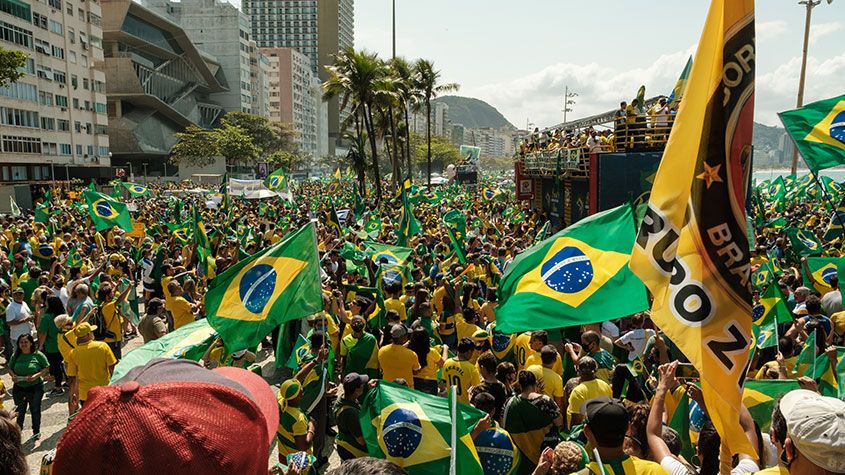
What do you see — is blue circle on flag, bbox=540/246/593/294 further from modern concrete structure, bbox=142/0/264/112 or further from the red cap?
modern concrete structure, bbox=142/0/264/112

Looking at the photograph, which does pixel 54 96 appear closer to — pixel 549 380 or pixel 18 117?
pixel 18 117

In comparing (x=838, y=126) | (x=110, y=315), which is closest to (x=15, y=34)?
(x=110, y=315)

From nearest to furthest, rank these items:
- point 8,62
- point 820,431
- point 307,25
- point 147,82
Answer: point 820,431 → point 8,62 → point 147,82 → point 307,25

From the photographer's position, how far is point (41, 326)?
8617 millimetres

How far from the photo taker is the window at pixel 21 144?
4825 centimetres

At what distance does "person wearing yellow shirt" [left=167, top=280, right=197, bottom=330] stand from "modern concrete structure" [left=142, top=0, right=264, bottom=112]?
4184 inches

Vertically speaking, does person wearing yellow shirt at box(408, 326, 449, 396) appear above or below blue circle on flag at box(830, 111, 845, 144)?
below

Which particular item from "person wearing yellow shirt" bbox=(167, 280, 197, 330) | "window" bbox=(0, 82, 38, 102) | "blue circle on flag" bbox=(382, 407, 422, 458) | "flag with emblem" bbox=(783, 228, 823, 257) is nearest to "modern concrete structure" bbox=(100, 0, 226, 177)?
"window" bbox=(0, 82, 38, 102)

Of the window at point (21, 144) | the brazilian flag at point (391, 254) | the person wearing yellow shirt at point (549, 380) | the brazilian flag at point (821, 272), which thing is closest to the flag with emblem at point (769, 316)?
the brazilian flag at point (821, 272)

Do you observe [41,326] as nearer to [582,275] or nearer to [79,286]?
[79,286]

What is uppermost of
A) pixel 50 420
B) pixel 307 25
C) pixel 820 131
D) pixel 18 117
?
pixel 307 25

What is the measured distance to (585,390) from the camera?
5.07 metres

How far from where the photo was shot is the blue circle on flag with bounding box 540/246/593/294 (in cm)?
562

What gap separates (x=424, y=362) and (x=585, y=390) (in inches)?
78.0
